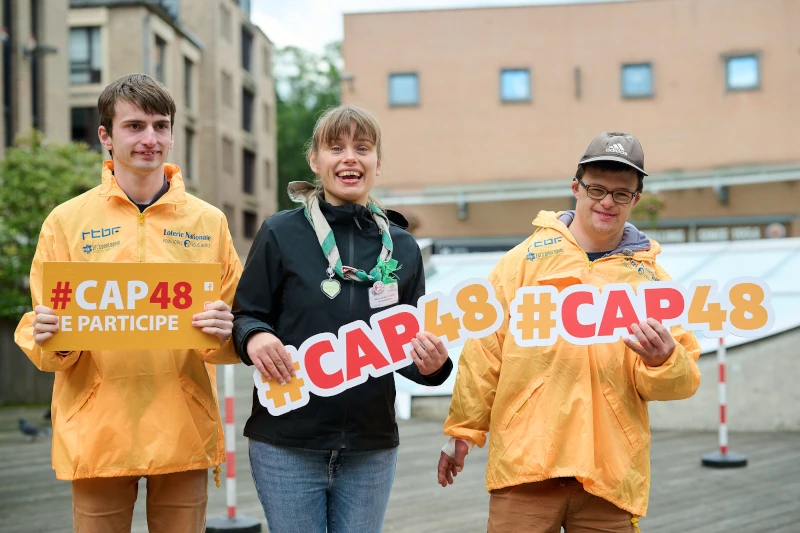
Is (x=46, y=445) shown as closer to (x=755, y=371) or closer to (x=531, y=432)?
(x=755, y=371)

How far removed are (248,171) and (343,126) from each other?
45.9m

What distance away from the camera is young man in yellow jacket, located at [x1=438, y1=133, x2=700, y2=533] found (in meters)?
3.00

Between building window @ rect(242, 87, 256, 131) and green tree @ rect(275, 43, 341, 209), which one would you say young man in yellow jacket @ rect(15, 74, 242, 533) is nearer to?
building window @ rect(242, 87, 256, 131)

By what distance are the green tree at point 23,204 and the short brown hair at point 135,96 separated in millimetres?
12467

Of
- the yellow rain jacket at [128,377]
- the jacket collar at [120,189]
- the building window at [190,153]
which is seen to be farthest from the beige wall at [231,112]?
the yellow rain jacket at [128,377]

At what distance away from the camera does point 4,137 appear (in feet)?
77.7

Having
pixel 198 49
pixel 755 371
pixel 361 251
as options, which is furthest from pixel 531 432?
pixel 198 49

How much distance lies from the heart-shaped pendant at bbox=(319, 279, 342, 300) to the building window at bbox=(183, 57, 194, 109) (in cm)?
3861

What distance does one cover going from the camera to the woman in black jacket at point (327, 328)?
9.64 feet

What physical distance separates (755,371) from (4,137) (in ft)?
63.4

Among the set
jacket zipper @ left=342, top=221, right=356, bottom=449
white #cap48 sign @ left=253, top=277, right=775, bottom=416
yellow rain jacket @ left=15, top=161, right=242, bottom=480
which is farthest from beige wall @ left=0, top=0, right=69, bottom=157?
white #cap48 sign @ left=253, top=277, right=775, bottom=416

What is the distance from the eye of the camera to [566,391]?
3.06 metres

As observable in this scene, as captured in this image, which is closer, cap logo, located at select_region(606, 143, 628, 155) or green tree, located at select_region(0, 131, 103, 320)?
cap logo, located at select_region(606, 143, 628, 155)

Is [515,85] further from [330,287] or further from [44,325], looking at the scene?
[44,325]
